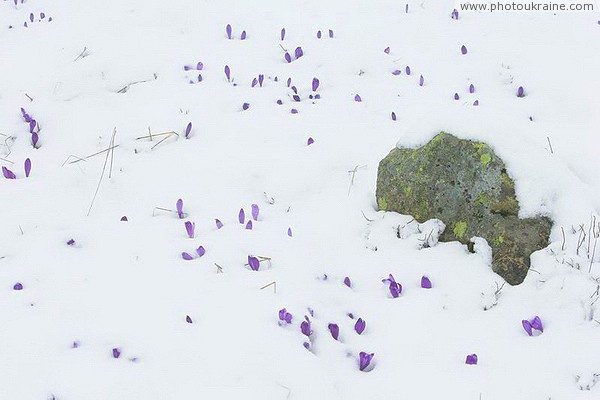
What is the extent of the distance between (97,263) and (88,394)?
4.31ft

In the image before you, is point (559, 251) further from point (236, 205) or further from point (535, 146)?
point (236, 205)

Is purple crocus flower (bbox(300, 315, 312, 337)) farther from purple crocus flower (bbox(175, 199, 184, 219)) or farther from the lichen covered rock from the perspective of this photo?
purple crocus flower (bbox(175, 199, 184, 219))

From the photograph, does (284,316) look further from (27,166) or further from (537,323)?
(27,166)

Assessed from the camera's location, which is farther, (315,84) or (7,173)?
(315,84)

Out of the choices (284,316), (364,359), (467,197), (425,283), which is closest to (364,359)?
(364,359)

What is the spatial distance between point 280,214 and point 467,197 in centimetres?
152

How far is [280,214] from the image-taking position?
5.41 metres

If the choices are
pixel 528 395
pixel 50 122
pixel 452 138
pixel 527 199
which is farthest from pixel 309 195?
pixel 50 122

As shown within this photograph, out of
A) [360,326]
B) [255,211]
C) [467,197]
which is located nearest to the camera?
[360,326]

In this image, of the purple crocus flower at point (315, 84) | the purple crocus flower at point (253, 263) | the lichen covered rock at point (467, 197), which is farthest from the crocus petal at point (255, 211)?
the purple crocus flower at point (315, 84)

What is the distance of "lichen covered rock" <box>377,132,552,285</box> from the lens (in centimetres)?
462

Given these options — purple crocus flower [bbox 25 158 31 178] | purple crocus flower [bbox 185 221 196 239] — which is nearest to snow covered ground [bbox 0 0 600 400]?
purple crocus flower [bbox 185 221 196 239]

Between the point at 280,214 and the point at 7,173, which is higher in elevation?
the point at 7,173

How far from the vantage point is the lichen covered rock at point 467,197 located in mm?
4617
